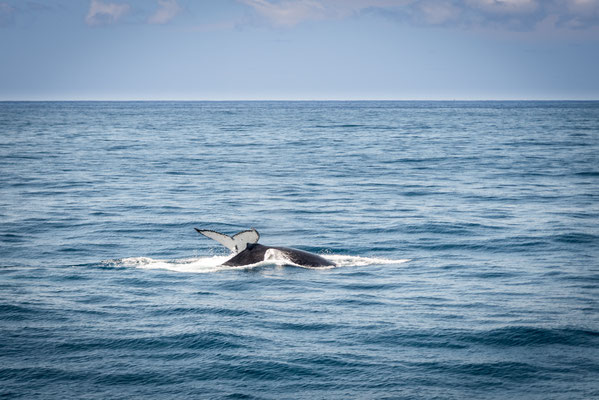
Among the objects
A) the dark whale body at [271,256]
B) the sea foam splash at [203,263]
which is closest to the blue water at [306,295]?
the sea foam splash at [203,263]

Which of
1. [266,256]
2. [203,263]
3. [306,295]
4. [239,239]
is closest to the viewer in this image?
[306,295]

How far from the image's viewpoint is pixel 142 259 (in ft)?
52.8

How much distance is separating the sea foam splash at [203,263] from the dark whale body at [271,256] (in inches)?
4.1

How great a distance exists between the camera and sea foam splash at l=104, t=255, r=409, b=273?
49.1 ft

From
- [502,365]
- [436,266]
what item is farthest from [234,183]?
[502,365]

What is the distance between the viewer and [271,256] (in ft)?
48.9

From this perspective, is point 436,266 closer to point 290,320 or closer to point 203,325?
point 290,320

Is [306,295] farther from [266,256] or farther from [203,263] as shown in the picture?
[203,263]

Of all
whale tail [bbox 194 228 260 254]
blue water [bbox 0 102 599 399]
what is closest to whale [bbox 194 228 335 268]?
whale tail [bbox 194 228 260 254]

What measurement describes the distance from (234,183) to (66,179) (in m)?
8.25

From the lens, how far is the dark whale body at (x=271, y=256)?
48.9 ft

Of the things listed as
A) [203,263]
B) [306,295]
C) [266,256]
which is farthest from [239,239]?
[306,295]

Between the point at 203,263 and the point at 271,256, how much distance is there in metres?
1.72

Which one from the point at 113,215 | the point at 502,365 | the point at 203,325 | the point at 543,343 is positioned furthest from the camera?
the point at 113,215
